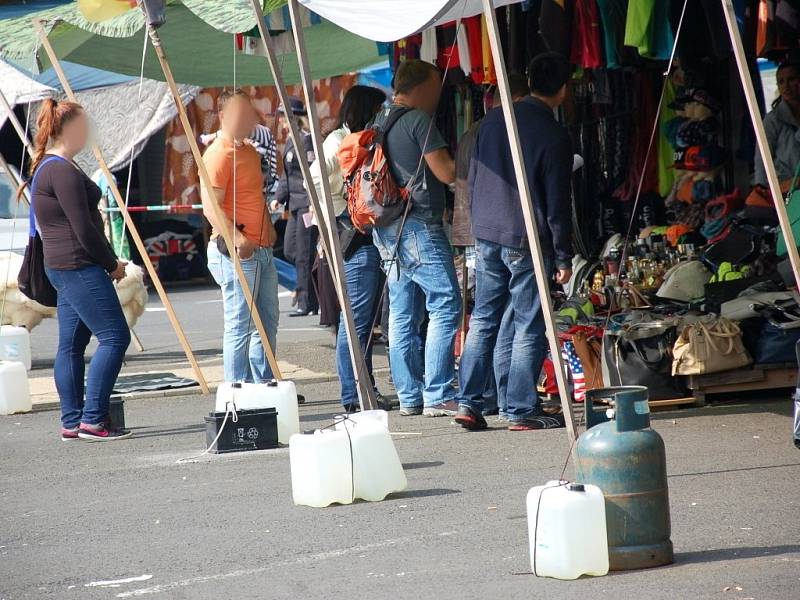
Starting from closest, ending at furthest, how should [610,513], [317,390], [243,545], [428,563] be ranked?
[610,513]
[428,563]
[243,545]
[317,390]

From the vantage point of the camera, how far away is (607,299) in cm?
880

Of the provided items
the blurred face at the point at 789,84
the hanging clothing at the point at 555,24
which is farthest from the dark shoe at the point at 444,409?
the blurred face at the point at 789,84

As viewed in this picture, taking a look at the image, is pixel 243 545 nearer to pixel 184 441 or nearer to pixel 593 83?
pixel 184 441

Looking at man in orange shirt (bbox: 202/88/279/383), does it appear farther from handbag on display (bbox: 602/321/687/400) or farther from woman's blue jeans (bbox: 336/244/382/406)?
handbag on display (bbox: 602/321/687/400)

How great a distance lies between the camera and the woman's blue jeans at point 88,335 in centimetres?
780

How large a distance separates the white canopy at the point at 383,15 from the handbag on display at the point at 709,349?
245cm

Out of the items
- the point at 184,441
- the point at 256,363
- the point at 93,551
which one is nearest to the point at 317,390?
the point at 256,363

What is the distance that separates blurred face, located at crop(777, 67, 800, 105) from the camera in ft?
30.3

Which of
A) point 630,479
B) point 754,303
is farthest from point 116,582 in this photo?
point 754,303

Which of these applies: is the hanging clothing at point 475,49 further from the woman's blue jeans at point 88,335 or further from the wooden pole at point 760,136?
the wooden pole at point 760,136

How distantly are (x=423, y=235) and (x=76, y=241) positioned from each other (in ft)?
6.60

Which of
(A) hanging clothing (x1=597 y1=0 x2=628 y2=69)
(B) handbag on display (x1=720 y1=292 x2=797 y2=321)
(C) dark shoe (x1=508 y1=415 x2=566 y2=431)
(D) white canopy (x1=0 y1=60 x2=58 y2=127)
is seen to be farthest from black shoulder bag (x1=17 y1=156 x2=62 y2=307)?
(D) white canopy (x1=0 y1=60 x2=58 y2=127)

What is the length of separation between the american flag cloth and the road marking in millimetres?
3016

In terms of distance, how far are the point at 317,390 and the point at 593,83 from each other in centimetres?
332
